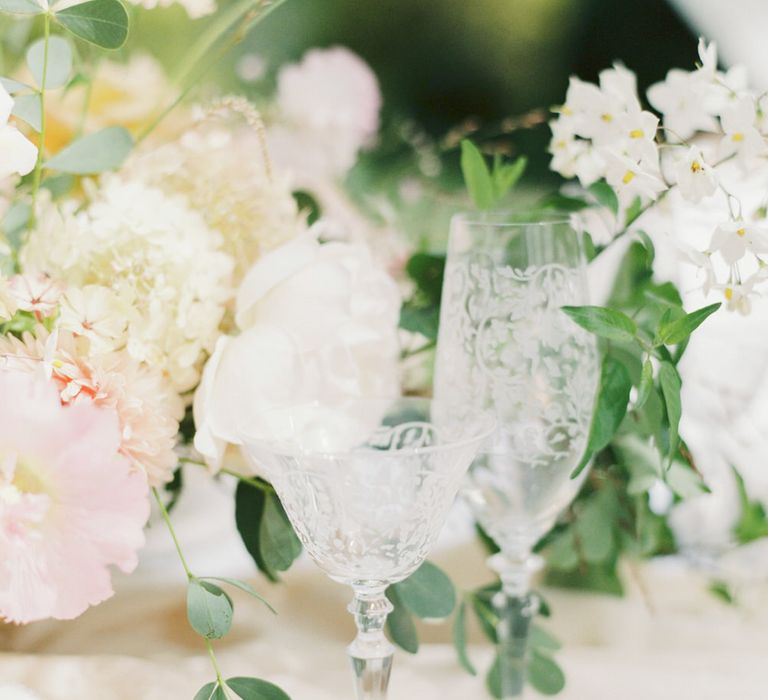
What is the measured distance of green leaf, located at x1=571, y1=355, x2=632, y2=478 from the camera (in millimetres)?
590

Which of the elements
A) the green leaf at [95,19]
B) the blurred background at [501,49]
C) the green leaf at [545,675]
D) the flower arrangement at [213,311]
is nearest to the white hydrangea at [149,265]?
the flower arrangement at [213,311]

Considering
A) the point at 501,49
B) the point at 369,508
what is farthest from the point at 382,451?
the point at 501,49

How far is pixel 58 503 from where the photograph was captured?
45 centimetres

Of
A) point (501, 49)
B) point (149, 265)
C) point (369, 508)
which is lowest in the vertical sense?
point (369, 508)

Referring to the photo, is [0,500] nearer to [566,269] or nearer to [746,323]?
[566,269]

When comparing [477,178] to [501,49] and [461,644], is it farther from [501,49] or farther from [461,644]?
[501,49]

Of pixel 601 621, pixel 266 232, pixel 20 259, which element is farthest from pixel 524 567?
pixel 20 259

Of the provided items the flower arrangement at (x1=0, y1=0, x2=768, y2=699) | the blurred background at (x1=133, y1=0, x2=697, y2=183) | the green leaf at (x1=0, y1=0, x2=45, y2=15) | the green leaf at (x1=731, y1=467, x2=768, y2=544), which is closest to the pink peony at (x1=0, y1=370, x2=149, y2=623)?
the flower arrangement at (x1=0, y1=0, x2=768, y2=699)

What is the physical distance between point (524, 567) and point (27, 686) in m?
0.37

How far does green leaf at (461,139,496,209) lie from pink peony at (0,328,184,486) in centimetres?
30

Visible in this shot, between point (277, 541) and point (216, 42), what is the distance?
356mm

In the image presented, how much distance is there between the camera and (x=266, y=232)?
2.16 ft

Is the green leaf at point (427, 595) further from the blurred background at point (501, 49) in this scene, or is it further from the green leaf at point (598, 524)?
the blurred background at point (501, 49)

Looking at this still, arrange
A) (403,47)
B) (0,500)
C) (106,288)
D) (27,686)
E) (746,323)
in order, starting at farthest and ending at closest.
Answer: (403,47) → (746,323) → (27,686) → (106,288) → (0,500)
